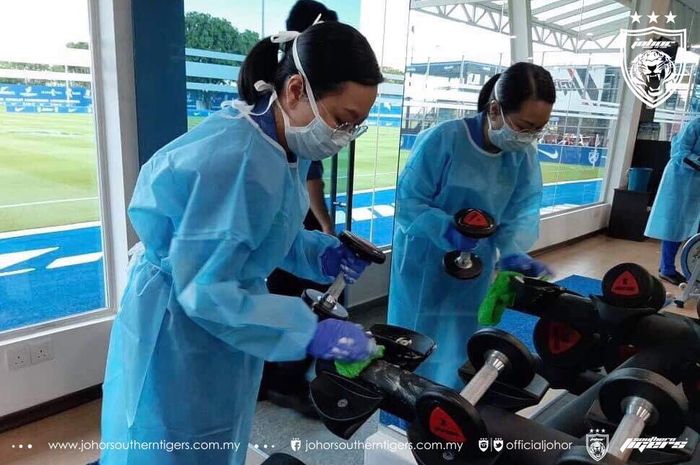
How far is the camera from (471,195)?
5.49 feet

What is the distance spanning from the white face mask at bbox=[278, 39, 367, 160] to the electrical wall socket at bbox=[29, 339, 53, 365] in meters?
1.76

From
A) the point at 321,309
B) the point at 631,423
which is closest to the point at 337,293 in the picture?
the point at 321,309

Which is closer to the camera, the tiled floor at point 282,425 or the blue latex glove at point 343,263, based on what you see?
the blue latex glove at point 343,263

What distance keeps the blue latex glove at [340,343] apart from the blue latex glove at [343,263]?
36 centimetres

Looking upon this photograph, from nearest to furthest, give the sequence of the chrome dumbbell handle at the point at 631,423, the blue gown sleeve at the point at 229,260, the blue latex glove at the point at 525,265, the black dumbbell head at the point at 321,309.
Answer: the chrome dumbbell handle at the point at 631,423 → the blue gown sleeve at the point at 229,260 → the black dumbbell head at the point at 321,309 → the blue latex glove at the point at 525,265

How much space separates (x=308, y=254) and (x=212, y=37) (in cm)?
158

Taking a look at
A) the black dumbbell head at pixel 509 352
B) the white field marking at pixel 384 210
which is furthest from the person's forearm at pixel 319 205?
the black dumbbell head at pixel 509 352

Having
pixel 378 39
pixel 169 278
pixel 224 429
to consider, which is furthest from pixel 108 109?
pixel 224 429

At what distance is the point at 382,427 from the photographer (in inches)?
74.7

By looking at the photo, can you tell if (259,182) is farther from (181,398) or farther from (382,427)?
(382,427)

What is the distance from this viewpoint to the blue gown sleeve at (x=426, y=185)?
5.44 ft

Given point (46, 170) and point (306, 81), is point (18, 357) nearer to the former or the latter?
point (46, 170)

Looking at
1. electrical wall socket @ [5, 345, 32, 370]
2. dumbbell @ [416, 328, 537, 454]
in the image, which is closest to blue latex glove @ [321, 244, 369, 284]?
dumbbell @ [416, 328, 537, 454]

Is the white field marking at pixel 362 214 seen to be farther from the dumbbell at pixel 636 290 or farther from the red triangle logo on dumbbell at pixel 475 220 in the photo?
the dumbbell at pixel 636 290
